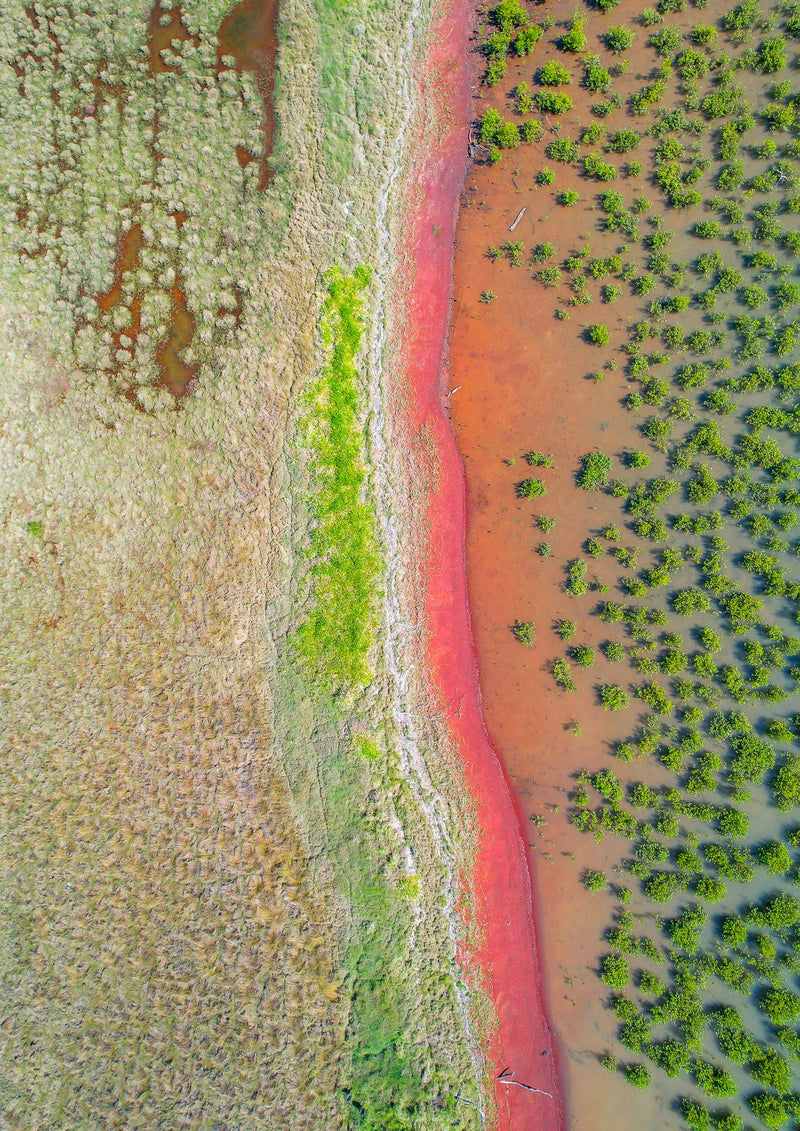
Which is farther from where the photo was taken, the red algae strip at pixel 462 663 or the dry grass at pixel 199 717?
the red algae strip at pixel 462 663

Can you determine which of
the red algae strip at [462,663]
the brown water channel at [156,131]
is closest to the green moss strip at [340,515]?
the red algae strip at [462,663]

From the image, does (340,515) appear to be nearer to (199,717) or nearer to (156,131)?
(199,717)

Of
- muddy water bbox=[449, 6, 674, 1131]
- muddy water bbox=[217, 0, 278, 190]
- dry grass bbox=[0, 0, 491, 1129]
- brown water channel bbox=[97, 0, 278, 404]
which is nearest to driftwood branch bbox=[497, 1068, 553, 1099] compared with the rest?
dry grass bbox=[0, 0, 491, 1129]

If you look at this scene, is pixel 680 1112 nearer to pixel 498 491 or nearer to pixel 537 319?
pixel 498 491

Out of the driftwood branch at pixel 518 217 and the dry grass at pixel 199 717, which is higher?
the driftwood branch at pixel 518 217

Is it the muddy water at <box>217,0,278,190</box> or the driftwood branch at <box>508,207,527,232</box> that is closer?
the driftwood branch at <box>508,207,527,232</box>

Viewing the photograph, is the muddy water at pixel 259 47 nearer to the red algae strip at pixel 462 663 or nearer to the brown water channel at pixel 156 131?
the brown water channel at pixel 156 131

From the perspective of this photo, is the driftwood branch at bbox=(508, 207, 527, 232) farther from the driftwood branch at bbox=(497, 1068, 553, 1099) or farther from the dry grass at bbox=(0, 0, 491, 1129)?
the driftwood branch at bbox=(497, 1068, 553, 1099)
